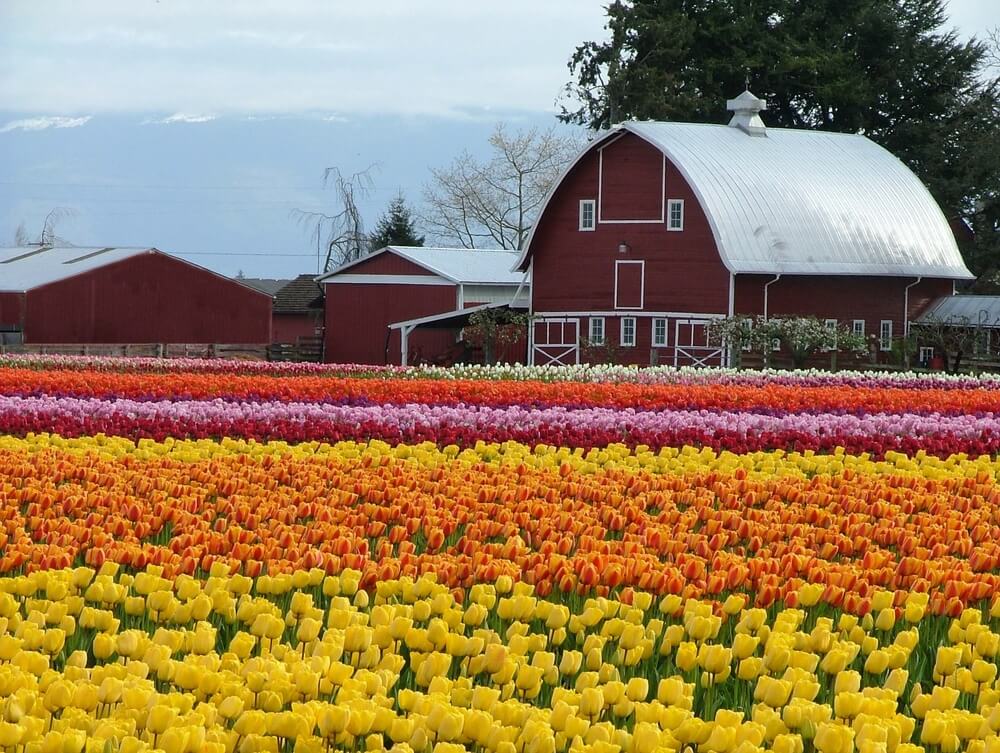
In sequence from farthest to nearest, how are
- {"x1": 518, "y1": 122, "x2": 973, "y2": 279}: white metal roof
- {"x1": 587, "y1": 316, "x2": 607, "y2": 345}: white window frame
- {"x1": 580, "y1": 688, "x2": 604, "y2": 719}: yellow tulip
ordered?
{"x1": 587, "y1": 316, "x2": 607, "y2": 345}: white window frame
{"x1": 518, "y1": 122, "x2": 973, "y2": 279}: white metal roof
{"x1": 580, "y1": 688, "x2": 604, "y2": 719}: yellow tulip

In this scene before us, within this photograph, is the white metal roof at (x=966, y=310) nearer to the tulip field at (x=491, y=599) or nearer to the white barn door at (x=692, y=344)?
the white barn door at (x=692, y=344)

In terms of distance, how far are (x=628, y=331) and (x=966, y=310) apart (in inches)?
400

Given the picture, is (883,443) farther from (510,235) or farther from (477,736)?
(510,235)

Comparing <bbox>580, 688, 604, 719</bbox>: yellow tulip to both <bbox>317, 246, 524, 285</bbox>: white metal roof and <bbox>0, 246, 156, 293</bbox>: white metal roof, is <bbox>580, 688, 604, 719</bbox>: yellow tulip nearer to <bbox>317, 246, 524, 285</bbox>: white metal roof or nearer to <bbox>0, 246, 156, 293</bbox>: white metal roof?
<bbox>0, 246, 156, 293</bbox>: white metal roof

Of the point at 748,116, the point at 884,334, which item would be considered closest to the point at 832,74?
the point at 748,116

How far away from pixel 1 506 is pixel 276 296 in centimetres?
6363

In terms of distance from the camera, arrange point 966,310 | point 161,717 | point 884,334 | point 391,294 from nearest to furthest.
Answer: point 161,717 < point 884,334 < point 966,310 < point 391,294

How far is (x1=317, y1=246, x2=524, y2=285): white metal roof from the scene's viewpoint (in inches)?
2085

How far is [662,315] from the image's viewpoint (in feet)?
141

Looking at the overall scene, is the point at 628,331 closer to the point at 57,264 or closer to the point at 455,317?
the point at 455,317

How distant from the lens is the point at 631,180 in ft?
143

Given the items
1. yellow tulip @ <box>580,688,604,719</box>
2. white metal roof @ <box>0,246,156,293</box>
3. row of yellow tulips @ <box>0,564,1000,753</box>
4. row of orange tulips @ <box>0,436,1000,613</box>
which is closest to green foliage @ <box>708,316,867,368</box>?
white metal roof @ <box>0,246,156,293</box>

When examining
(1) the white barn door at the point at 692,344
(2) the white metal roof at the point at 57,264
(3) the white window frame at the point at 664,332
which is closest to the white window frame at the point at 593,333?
(3) the white window frame at the point at 664,332

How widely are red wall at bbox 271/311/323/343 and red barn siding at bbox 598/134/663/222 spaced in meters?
27.5
